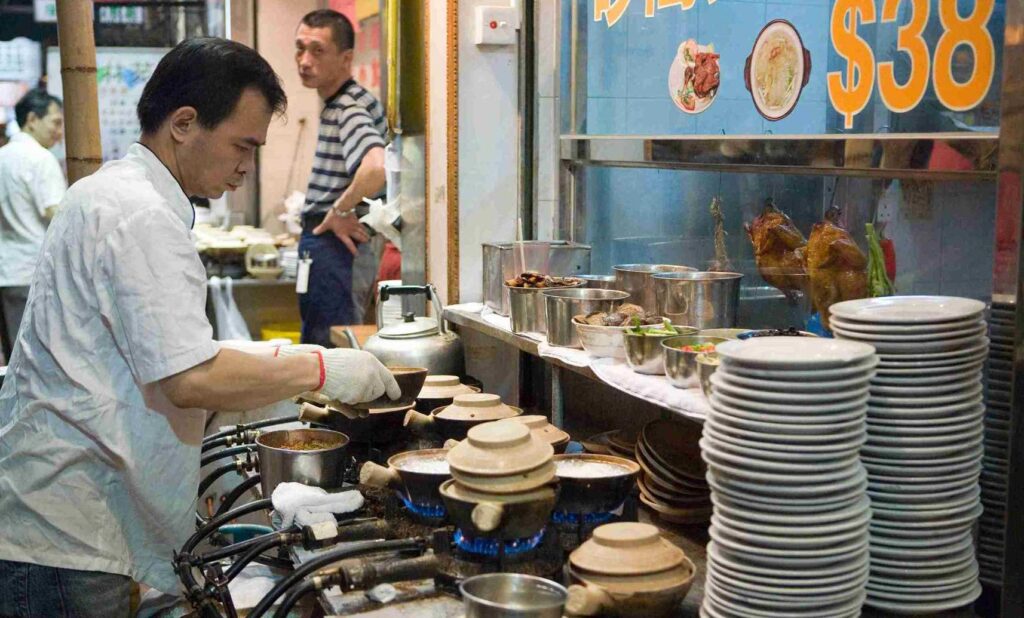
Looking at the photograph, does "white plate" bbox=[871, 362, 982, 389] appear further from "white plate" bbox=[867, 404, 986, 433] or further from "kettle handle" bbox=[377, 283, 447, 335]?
"kettle handle" bbox=[377, 283, 447, 335]

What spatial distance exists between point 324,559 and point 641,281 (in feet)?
4.27

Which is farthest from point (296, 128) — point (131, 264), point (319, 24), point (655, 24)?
point (131, 264)

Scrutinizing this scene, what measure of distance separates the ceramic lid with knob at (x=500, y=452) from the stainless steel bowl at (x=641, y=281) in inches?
36.0

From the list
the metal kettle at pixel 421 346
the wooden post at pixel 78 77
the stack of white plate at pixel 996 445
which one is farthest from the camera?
the metal kettle at pixel 421 346

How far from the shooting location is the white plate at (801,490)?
5.99ft

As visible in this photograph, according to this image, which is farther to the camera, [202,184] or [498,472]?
[202,184]

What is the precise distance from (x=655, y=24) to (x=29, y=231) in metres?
5.52

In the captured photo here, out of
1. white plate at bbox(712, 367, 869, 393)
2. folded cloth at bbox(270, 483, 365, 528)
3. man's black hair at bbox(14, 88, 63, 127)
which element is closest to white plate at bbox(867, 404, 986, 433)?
white plate at bbox(712, 367, 869, 393)

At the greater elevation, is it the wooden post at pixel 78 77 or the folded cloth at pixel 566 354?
the wooden post at pixel 78 77

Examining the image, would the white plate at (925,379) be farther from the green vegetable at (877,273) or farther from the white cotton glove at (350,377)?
the white cotton glove at (350,377)

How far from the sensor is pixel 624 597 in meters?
1.96

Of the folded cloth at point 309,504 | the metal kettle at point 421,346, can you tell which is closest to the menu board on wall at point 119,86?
the metal kettle at point 421,346

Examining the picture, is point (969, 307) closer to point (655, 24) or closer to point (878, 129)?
point (878, 129)

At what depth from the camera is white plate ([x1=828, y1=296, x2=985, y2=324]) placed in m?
1.93
